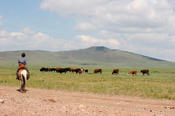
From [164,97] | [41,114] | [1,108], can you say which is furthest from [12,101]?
[164,97]

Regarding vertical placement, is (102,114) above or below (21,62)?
below

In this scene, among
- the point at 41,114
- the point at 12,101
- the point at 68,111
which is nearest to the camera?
the point at 41,114

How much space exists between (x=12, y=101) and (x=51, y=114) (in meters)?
2.13

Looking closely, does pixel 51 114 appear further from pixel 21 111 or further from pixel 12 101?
pixel 12 101

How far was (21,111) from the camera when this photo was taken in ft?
29.1

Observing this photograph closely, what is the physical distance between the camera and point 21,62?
15570 millimetres

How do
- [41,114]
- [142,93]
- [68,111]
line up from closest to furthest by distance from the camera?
[41,114]
[68,111]
[142,93]

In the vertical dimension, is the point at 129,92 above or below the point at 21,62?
below

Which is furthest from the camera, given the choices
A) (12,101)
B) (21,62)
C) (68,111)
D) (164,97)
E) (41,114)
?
(164,97)

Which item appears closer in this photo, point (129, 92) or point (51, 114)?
point (51, 114)

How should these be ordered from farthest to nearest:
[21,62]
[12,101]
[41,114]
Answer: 1. [21,62]
2. [12,101]
3. [41,114]

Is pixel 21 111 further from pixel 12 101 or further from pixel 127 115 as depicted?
pixel 127 115

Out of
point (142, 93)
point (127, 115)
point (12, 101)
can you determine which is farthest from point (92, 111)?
point (142, 93)

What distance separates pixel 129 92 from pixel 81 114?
41.2 feet
